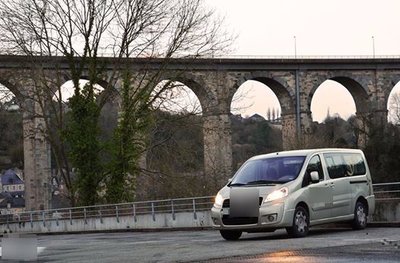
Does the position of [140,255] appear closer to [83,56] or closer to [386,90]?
[83,56]

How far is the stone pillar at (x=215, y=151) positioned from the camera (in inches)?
1442

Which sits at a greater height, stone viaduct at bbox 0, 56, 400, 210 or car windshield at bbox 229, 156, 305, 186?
stone viaduct at bbox 0, 56, 400, 210

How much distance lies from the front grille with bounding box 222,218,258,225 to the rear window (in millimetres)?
2062

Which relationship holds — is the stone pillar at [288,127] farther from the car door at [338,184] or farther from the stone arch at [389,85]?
the car door at [338,184]

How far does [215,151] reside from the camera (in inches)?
1833

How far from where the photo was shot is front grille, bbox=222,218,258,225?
44.8 feet

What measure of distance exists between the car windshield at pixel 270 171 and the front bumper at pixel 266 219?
59cm

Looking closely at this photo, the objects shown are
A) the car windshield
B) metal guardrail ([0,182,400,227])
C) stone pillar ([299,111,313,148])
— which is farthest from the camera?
stone pillar ([299,111,313,148])

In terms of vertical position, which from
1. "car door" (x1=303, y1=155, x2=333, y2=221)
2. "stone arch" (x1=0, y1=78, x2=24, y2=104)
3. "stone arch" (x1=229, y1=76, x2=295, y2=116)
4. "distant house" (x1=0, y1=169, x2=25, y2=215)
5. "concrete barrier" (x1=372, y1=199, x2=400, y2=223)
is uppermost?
"stone arch" (x1=229, y1=76, x2=295, y2=116)

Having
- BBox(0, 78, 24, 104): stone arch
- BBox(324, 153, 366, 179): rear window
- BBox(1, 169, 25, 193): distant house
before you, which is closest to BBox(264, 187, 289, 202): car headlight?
BBox(324, 153, 366, 179): rear window

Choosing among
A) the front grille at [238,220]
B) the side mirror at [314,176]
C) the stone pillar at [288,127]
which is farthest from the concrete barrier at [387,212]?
the stone pillar at [288,127]

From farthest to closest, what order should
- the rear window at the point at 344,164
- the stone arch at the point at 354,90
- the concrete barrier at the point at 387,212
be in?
the stone arch at the point at 354,90 < the concrete barrier at the point at 387,212 < the rear window at the point at 344,164

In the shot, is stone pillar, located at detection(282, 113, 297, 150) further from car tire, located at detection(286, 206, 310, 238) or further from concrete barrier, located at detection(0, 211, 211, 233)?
car tire, located at detection(286, 206, 310, 238)

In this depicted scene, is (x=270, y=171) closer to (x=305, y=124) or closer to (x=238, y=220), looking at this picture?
(x=238, y=220)
